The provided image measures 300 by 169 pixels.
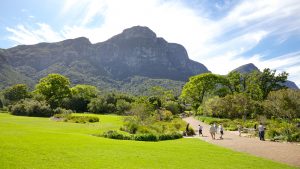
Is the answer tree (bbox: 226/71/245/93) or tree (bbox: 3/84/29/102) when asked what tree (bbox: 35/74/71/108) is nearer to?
tree (bbox: 3/84/29/102)

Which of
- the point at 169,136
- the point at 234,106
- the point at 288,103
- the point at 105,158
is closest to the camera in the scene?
the point at 105,158

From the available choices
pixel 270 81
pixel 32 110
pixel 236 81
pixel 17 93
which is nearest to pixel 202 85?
pixel 236 81

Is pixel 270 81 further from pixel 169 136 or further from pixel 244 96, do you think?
pixel 169 136

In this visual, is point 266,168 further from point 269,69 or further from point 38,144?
point 269,69

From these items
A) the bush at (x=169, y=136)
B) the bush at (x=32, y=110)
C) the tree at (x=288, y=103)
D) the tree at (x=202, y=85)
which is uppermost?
the tree at (x=202, y=85)

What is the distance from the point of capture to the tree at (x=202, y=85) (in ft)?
266

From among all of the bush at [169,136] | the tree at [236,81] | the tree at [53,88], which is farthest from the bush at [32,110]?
the tree at [236,81]

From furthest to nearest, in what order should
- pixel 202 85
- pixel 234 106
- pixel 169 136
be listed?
pixel 202 85 → pixel 234 106 → pixel 169 136

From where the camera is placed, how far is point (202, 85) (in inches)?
3231

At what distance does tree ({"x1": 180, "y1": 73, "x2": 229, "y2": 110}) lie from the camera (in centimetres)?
8094

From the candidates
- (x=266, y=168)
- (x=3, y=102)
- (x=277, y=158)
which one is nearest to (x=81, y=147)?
(x=266, y=168)

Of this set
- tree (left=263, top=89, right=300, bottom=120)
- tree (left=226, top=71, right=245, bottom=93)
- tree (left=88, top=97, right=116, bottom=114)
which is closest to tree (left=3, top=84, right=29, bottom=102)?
tree (left=88, top=97, right=116, bottom=114)

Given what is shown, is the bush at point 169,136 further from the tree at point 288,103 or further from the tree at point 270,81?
the tree at point 270,81

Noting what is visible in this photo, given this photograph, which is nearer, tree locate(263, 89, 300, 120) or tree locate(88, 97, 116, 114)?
tree locate(263, 89, 300, 120)
